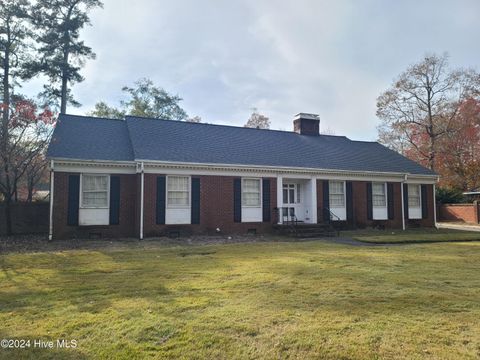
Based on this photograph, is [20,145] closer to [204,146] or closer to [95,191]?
[95,191]

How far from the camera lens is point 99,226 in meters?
14.3

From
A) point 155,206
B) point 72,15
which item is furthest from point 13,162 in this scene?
point 72,15

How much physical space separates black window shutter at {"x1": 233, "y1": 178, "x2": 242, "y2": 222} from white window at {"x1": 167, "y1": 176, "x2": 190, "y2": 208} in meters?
2.15

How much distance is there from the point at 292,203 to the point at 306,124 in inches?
269

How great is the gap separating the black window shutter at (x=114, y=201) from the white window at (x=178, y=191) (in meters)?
2.09

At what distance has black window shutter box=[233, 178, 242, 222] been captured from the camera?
16.0 meters

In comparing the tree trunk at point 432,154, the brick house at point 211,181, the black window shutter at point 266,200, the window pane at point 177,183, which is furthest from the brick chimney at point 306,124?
the tree trunk at point 432,154

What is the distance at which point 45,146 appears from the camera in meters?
15.9

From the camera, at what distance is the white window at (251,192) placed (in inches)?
645

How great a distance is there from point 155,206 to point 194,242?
2.55 metres

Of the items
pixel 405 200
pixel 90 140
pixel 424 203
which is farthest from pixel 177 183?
pixel 424 203

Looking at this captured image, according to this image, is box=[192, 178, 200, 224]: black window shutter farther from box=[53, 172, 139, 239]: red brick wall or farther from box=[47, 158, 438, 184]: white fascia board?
box=[53, 172, 139, 239]: red brick wall

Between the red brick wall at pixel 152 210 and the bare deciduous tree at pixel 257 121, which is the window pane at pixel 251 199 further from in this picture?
the bare deciduous tree at pixel 257 121

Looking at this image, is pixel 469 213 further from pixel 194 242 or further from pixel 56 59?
pixel 56 59
